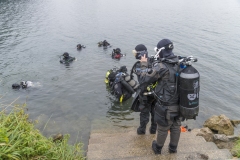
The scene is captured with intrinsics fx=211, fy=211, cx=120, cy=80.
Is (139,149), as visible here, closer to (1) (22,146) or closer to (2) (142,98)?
(2) (142,98)

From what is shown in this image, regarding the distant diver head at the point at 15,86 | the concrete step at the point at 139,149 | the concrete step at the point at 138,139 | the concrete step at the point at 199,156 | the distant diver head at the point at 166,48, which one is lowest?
the distant diver head at the point at 15,86

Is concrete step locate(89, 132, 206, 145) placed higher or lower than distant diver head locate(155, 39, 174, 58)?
lower

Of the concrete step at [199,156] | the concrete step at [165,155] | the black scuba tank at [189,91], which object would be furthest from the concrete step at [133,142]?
the black scuba tank at [189,91]

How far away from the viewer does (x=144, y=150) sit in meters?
4.78

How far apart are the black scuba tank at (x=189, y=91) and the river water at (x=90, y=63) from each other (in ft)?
11.5

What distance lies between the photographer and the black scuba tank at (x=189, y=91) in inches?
141

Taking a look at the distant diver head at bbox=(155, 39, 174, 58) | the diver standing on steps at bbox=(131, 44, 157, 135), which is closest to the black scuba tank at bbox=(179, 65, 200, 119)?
the distant diver head at bbox=(155, 39, 174, 58)

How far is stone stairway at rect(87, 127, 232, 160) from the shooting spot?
4.14m

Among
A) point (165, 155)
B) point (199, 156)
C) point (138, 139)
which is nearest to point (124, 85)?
point (138, 139)

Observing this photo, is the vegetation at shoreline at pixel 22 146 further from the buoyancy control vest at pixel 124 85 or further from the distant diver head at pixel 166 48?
the buoyancy control vest at pixel 124 85

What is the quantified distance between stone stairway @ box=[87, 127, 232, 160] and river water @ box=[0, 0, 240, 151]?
63.4 inches

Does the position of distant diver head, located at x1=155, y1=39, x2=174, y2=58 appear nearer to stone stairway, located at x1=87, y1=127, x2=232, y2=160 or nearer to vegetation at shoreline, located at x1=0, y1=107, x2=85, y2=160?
stone stairway, located at x1=87, y1=127, x2=232, y2=160

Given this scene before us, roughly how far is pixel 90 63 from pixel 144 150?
9.96 metres

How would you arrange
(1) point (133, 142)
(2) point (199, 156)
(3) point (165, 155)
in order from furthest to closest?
(1) point (133, 142) < (3) point (165, 155) < (2) point (199, 156)
